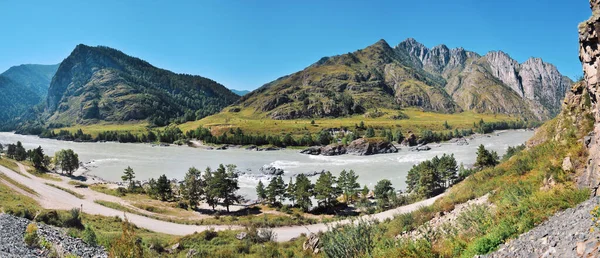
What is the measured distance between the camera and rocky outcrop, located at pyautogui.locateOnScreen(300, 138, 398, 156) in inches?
4592

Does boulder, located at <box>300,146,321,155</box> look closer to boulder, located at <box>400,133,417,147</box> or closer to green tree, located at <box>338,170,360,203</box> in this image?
boulder, located at <box>400,133,417,147</box>

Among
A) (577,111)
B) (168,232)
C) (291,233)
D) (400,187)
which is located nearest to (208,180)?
(168,232)

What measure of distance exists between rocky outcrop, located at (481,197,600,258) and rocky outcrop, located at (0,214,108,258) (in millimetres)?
20530

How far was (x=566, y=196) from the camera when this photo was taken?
9859 millimetres

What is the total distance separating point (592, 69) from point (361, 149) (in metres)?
107

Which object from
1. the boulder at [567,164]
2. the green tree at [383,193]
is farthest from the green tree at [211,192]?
the boulder at [567,164]

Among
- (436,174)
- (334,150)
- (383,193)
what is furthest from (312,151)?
(383,193)

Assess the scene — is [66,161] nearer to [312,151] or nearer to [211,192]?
[211,192]

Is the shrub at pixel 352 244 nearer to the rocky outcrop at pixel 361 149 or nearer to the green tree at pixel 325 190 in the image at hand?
the green tree at pixel 325 190

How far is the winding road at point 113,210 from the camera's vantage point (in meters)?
36.9

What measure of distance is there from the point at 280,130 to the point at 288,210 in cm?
12460

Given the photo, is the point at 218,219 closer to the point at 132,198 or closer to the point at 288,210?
the point at 288,210

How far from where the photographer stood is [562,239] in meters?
6.67

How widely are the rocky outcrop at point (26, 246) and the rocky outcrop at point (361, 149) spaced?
331 ft
